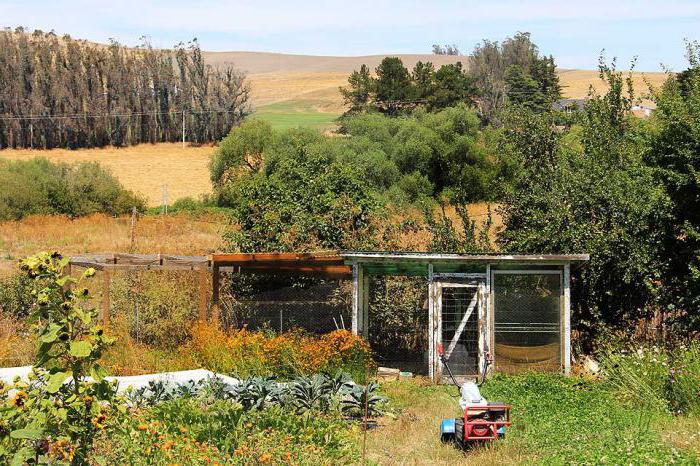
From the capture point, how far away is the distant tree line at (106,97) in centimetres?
7206

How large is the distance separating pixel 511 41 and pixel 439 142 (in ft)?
196

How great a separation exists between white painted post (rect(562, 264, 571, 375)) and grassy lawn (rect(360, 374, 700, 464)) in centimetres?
141

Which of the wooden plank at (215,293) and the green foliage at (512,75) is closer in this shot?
the wooden plank at (215,293)

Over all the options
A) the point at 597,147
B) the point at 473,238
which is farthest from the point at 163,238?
the point at 597,147

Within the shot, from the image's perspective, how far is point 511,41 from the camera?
101625 millimetres

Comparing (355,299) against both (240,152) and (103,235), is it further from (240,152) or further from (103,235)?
(240,152)

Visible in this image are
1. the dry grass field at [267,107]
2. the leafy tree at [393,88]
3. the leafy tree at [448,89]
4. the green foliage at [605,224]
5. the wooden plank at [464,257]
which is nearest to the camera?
the wooden plank at [464,257]

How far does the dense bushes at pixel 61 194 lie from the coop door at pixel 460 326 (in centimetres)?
2773

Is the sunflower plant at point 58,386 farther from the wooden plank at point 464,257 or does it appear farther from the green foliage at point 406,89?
the green foliage at point 406,89

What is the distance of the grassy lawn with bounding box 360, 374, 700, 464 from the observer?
34.5 ft

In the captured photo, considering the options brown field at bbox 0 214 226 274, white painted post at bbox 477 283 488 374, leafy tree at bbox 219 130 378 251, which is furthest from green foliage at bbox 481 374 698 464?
brown field at bbox 0 214 226 274

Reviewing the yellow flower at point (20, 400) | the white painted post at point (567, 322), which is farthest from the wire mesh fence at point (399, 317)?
the yellow flower at point (20, 400)

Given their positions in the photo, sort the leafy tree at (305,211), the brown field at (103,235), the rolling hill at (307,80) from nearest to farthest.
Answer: the leafy tree at (305,211) < the brown field at (103,235) < the rolling hill at (307,80)

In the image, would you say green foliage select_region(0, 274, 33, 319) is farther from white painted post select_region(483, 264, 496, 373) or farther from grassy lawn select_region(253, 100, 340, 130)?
grassy lawn select_region(253, 100, 340, 130)
